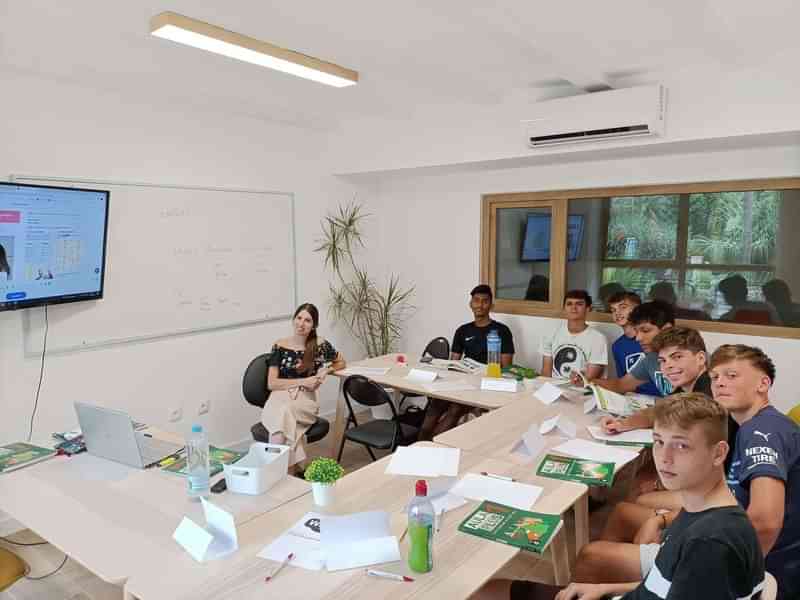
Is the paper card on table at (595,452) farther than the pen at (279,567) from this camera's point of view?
Yes

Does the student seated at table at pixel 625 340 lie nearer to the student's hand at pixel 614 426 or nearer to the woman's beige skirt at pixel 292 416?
the student's hand at pixel 614 426

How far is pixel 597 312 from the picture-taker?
461cm

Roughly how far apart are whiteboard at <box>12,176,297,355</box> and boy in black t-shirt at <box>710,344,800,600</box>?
3.54 metres

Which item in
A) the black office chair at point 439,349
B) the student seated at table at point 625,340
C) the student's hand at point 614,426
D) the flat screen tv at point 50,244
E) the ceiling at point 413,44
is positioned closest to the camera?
the ceiling at point 413,44

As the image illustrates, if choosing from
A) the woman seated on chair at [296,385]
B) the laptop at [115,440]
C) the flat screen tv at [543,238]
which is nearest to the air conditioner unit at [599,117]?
the flat screen tv at [543,238]

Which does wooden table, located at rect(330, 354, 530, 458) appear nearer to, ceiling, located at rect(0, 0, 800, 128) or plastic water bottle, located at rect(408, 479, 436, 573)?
plastic water bottle, located at rect(408, 479, 436, 573)

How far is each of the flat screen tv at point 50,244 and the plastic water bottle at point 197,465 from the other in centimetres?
172

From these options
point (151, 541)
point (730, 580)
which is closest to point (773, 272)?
point (730, 580)

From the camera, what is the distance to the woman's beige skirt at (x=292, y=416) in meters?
3.61

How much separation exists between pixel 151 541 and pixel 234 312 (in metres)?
2.91

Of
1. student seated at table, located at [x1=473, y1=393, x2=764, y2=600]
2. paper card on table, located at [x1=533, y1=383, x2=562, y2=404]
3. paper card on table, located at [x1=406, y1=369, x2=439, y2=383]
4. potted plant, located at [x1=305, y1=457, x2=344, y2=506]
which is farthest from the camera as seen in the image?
paper card on table, located at [x1=406, y1=369, x2=439, y2=383]

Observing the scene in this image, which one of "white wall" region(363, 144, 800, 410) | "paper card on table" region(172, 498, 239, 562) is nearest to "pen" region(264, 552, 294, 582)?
"paper card on table" region(172, 498, 239, 562)

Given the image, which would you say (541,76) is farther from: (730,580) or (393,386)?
(730,580)

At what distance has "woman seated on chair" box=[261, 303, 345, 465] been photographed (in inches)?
142
